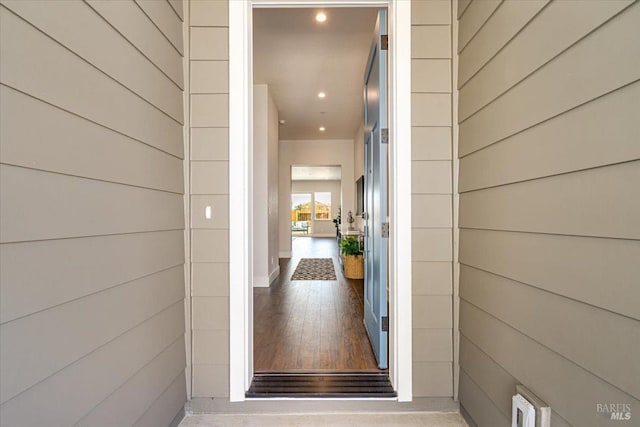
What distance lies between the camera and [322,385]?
6.72ft

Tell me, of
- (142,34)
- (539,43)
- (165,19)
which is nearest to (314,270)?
(165,19)

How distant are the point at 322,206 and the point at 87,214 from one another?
15.5m

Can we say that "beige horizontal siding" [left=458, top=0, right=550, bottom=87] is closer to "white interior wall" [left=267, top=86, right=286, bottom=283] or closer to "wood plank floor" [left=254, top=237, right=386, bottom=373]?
"wood plank floor" [left=254, top=237, right=386, bottom=373]

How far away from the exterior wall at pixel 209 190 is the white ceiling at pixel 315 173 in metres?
10.2

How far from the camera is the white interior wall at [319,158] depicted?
28.0 ft

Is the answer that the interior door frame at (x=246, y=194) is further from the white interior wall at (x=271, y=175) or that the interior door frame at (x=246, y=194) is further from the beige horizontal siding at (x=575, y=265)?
the white interior wall at (x=271, y=175)

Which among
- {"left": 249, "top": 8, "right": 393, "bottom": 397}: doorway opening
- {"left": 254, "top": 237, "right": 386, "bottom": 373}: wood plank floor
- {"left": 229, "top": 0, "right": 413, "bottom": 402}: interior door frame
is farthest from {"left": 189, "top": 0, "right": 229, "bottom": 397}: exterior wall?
{"left": 254, "top": 237, "right": 386, "bottom": 373}: wood plank floor

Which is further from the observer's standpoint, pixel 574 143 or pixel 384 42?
pixel 384 42

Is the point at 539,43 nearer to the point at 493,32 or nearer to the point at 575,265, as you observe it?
the point at 493,32

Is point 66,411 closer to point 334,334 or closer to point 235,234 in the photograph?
point 235,234

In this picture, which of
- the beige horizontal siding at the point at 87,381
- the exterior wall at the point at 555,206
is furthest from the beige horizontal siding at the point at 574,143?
the beige horizontal siding at the point at 87,381

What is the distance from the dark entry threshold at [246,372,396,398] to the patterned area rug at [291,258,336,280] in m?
3.55

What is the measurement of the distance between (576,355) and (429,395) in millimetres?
1119

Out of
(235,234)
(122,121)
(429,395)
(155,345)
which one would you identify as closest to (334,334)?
(429,395)
